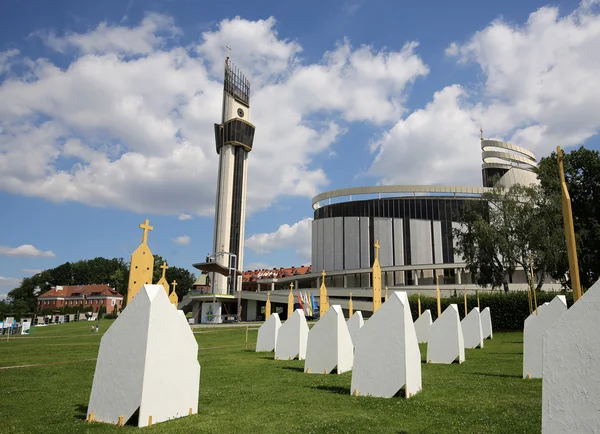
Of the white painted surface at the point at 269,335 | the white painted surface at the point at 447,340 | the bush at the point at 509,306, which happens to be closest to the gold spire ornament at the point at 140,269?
the white painted surface at the point at 447,340

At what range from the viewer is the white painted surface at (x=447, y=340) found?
17047 mm

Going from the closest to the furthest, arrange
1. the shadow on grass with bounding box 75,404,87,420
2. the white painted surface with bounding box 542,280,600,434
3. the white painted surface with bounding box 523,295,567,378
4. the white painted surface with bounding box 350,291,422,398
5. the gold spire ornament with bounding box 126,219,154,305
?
the white painted surface with bounding box 542,280,600,434
the shadow on grass with bounding box 75,404,87,420
the gold spire ornament with bounding box 126,219,154,305
the white painted surface with bounding box 350,291,422,398
the white painted surface with bounding box 523,295,567,378

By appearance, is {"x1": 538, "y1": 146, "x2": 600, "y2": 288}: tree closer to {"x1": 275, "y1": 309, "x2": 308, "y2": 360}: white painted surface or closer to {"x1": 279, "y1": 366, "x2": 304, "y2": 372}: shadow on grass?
{"x1": 275, "y1": 309, "x2": 308, "y2": 360}: white painted surface

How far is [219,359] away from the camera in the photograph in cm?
1861

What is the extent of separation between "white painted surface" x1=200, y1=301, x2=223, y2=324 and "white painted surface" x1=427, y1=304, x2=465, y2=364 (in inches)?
1974

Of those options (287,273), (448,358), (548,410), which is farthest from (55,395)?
(287,273)

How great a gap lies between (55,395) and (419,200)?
60.6 metres

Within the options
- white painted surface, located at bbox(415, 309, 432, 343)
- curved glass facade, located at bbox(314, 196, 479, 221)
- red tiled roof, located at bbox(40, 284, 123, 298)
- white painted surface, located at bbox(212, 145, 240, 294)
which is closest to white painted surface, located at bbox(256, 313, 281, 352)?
white painted surface, located at bbox(415, 309, 432, 343)

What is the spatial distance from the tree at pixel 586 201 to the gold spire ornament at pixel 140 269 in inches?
1348

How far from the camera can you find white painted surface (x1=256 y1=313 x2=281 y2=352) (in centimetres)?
2233

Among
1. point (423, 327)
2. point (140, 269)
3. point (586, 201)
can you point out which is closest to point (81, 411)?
point (140, 269)

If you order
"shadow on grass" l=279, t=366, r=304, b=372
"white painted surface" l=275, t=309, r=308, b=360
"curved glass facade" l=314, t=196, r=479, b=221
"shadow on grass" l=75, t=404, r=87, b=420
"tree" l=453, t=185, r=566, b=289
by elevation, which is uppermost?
"curved glass facade" l=314, t=196, r=479, b=221

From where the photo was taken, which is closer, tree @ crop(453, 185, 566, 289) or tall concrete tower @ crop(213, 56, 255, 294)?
tree @ crop(453, 185, 566, 289)

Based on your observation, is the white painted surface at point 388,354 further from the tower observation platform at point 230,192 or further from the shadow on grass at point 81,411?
the tower observation platform at point 230,192
